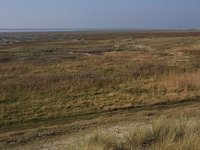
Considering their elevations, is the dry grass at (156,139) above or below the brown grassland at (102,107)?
above

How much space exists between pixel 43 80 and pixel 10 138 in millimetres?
12218

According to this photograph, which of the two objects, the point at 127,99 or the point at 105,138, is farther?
the point at 127,99

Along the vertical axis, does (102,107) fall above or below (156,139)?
below

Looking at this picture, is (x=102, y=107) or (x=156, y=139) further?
(x=102, y=107)

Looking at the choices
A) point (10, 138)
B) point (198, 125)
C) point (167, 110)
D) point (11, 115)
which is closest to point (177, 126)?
point (198, 125)

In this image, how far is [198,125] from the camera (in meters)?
9.10

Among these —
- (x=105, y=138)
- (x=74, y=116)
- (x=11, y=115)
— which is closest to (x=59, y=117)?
(x=74, y=116)

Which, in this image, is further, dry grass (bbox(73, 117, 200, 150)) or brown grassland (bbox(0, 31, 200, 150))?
brown grassland (bbox(0, 31, 200, 150))

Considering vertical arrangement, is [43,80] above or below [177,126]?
below

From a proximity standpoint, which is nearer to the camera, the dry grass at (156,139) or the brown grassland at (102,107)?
the dry grass at (156,139)

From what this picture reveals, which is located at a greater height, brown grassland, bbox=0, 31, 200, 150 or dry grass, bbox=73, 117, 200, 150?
dry grass, bbox=73, 117, 200, 150

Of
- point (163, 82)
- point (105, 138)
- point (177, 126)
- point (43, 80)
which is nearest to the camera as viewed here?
point (105, 138)

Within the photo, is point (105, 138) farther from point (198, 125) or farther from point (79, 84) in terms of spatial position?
point (79, 84)

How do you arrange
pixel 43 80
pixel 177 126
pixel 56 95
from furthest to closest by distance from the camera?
pixel 43 80, pixel 56 95, pixel 177 126
